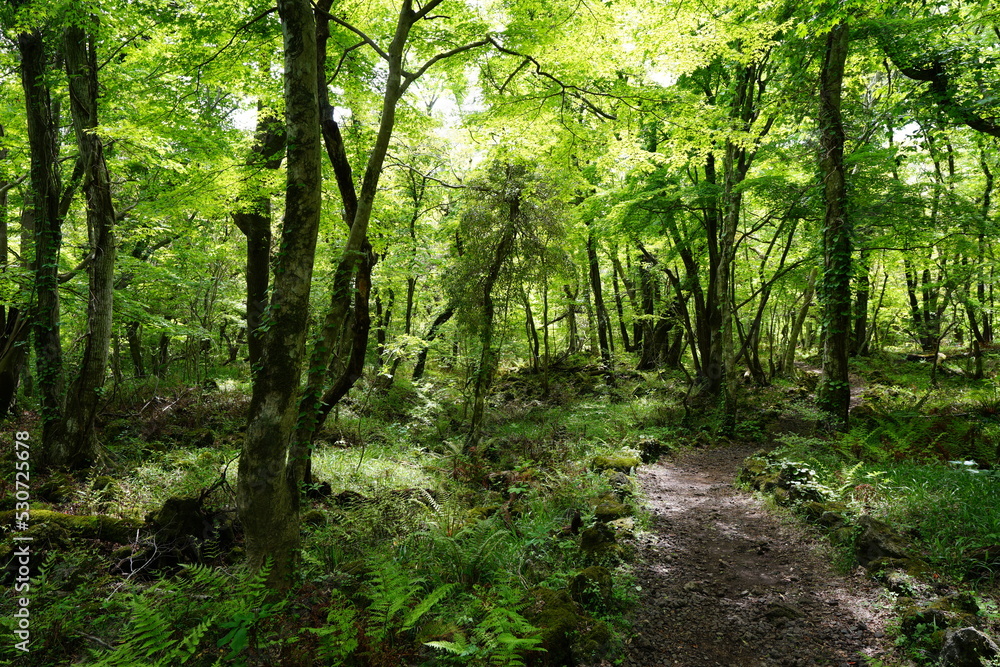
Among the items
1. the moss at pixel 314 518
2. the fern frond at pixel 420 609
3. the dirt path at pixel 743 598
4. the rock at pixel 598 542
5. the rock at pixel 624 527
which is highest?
the fern frond at pixel 420 609

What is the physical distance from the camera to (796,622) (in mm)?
4000

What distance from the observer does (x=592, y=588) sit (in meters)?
4.25

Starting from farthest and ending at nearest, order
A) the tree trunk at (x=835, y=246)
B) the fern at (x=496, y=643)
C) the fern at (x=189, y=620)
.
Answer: the tree trunk at (x=835, y=246), the fern at (x=496, y=643), the fern at (x=189, y=620)

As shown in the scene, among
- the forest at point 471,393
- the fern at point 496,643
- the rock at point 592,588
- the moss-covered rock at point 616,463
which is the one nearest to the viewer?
the fern at point 496,643

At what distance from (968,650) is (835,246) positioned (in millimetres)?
7560

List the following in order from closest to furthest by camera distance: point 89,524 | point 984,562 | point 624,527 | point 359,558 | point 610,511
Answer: point 984,562 < point 359,558 < point 89,524 < point 624,527 < point 610,511

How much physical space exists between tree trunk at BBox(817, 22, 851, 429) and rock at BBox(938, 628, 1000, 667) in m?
6.53

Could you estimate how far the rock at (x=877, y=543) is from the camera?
4.43 meters

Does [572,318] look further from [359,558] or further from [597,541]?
[359,558]

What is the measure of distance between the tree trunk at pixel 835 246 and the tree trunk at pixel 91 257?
12476mm

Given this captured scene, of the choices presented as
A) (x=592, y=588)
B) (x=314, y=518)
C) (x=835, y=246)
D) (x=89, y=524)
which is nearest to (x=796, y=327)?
(x=835, y=246)

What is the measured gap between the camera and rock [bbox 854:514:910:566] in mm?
4426

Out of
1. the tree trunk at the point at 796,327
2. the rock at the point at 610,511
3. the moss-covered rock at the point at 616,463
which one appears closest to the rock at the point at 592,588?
the rock at the point at 610,511

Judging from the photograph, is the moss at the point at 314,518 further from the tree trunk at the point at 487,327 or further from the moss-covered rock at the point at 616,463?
the tree trunk at the point at 487,327
